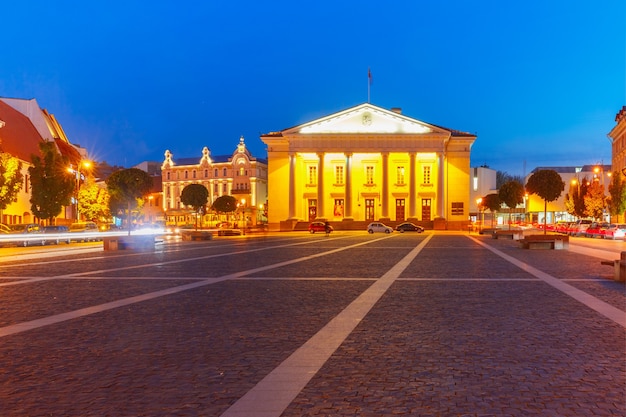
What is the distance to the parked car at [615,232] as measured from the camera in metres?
46.2

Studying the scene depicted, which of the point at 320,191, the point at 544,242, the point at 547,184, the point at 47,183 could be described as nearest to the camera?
the point at 544,242

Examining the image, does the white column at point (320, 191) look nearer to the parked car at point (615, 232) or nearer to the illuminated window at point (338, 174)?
the illuminated window at point (338, 174)

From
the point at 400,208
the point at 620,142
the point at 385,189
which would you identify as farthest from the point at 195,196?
the point at 620,142

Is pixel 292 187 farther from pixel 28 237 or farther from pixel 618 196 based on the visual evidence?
pixel 28 237

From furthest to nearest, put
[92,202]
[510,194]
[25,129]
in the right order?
[510,194]
[92,202]
[25,129]

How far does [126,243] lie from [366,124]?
5011cm

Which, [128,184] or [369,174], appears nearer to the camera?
Result: [128,184]

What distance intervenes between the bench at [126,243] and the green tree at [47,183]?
2263cm

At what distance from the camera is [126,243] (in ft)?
107

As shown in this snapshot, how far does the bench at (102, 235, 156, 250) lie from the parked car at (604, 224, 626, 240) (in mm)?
35649

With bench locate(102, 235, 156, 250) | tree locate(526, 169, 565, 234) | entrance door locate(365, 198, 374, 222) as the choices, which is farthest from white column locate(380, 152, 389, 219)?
bench locate(102, 235, 156, 250)

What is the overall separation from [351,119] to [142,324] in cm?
7055

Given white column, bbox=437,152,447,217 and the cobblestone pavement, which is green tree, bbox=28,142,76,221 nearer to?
the cobblestone pavement

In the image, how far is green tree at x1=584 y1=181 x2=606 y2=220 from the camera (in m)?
73.6
